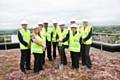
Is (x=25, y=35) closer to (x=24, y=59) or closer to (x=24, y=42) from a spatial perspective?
(x=24, y=42)

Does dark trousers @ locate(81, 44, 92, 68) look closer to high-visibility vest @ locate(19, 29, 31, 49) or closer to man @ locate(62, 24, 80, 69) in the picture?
man @ locate(62, 24, 80, 69)

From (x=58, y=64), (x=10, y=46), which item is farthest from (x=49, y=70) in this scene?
(x=10, y=46)

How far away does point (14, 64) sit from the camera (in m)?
12.4

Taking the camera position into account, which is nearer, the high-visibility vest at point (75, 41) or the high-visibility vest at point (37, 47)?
the high-visibility vest at point (37, 47)

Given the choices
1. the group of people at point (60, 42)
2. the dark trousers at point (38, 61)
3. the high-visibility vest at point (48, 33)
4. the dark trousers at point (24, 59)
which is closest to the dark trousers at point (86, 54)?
the group of people at point (60, 42)

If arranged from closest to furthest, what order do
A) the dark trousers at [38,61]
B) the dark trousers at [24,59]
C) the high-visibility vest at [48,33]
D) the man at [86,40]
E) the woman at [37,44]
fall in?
the woman at [37,44], the dark trousers at [38,61], the dark trousers at [24,59], the man at [86,40], the high-visibility vest at [48,33]

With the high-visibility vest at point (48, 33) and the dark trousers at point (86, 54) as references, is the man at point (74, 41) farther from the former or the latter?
the high-visibility vest at point (48, 33)

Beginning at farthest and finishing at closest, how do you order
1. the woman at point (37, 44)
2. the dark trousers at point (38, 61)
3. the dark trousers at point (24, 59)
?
the dark trousers at point (24, 59), the dark trousers at point (38, 61), the woman at point (37, 44)

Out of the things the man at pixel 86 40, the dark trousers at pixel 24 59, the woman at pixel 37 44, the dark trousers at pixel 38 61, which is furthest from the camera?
the man at pixel 86 40

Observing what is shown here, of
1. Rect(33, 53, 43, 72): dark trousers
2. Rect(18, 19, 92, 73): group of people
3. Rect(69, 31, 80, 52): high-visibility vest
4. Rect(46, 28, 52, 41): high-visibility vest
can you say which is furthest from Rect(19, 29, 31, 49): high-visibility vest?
Rect(69, 31, 80, 52): high-visibility vest

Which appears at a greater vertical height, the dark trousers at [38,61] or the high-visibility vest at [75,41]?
the high-visibility vest at [75,41]

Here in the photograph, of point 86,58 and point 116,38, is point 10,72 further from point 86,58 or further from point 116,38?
point 116,38

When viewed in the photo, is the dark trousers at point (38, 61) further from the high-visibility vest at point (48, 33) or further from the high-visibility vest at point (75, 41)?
the high-visibility vest at point (48, 33)

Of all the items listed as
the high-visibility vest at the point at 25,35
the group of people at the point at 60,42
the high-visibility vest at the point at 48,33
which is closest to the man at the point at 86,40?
the group of people at the point at 60,42
